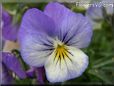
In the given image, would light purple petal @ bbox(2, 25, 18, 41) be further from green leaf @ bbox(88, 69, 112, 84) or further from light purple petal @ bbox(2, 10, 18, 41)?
green leaf @ bbox(88, 69, 112, 84)

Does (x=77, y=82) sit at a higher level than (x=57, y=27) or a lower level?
lower

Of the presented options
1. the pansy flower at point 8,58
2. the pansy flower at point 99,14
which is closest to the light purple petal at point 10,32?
the pansy flower at point 8,58

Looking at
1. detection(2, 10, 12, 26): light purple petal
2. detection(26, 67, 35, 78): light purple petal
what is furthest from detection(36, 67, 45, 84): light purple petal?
detection(2, 10, 12, 26): light purple petal

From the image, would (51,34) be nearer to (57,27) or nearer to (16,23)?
(57,27)

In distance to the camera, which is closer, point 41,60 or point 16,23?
point 41,60

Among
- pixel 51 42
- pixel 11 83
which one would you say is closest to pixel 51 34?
pixel 51 42

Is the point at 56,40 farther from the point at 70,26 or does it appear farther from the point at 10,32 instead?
the point at 10,32
